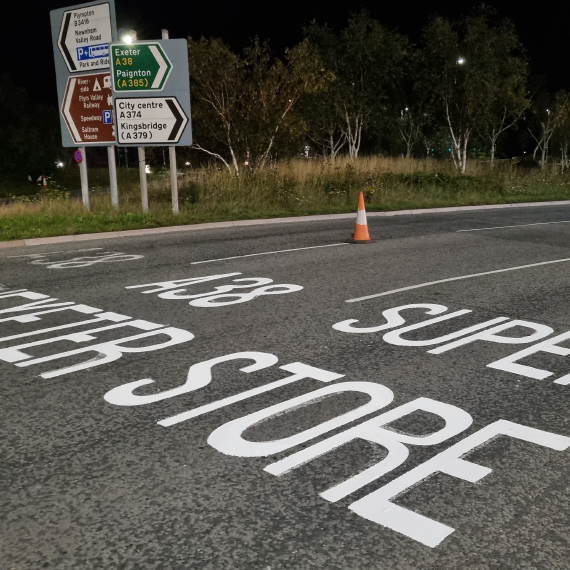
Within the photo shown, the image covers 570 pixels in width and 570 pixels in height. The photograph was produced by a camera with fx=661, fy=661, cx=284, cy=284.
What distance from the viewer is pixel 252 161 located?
24047 mm

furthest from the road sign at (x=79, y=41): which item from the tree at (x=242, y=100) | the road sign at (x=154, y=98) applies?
the tree at (x=242, y=100)

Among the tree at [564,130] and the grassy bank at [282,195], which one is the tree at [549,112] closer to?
the tree at [564,130]

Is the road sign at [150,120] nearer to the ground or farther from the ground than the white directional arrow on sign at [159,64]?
nearer to the ground

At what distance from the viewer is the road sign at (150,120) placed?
607 inches

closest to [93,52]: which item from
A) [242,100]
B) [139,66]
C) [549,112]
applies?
[139,66]

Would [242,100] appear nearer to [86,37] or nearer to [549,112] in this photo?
[86,37]

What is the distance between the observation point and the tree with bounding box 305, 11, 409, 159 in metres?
35.1

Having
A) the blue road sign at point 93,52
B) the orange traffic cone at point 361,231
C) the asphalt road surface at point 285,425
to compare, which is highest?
the blue road sign at point 93,52

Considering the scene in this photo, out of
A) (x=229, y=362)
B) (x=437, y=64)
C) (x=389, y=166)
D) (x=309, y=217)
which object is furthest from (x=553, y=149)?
(x=229, y=362)

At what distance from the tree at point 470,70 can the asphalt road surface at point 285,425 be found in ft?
92.6

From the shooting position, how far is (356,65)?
3547cm

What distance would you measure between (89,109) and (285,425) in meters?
14.3

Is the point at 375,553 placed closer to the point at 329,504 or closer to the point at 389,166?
the point at 329,504

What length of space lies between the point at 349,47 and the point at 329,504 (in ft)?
115
